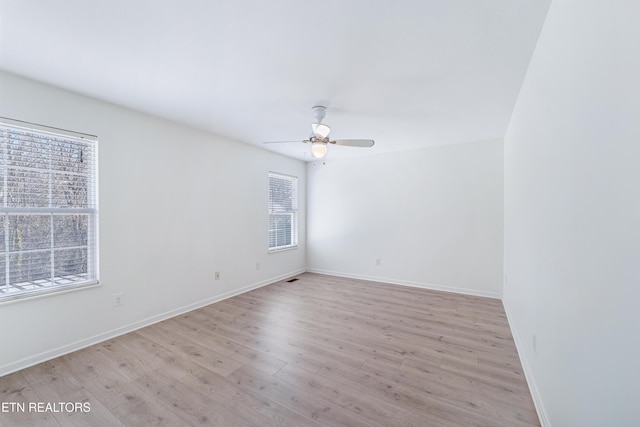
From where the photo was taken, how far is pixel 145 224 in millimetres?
3021

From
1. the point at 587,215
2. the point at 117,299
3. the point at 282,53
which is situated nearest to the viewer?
the point at 587,215

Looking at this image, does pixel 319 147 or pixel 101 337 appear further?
pixel 319 147

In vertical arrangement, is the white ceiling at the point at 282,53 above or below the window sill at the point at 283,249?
above

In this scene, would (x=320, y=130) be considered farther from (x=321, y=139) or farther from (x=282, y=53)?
(x=282, y=53)

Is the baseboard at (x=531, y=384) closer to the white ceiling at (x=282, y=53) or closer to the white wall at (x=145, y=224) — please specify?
the white ceiling at (x=282, y=53)

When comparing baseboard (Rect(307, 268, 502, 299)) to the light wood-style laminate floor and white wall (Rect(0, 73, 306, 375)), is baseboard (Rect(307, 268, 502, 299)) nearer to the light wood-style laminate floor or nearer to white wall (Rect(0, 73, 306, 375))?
the light wood-style laminate floor

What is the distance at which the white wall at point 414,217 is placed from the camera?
13.4 feet

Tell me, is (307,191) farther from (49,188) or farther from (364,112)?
(49,188)

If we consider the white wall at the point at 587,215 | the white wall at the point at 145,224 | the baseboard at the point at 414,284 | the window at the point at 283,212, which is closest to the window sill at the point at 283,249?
the window at the point at 283,212

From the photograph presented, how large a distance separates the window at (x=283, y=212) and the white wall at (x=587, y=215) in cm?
392

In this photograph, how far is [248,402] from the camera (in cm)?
183

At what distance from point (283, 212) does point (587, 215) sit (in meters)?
4.55

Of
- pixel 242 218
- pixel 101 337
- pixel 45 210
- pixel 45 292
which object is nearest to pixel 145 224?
pixel 45 210

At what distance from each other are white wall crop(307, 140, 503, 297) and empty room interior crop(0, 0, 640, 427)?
0.07 meters
